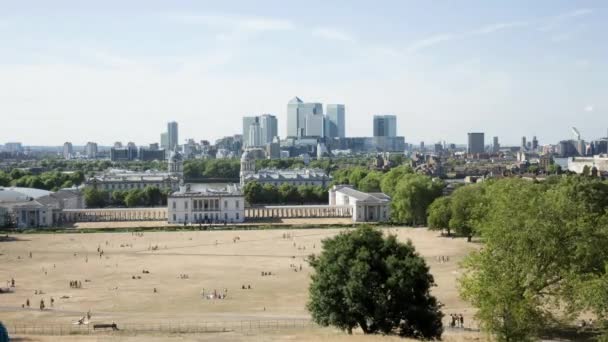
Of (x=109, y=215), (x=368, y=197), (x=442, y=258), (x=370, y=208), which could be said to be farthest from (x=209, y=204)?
(x=442, y=258)

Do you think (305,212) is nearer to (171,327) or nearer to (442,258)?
(442,258)

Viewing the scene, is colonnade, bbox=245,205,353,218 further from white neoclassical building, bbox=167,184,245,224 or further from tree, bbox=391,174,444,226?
tree, bbox=391,174,444,226

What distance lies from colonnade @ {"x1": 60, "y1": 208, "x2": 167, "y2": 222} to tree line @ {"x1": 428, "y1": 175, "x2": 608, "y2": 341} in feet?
250

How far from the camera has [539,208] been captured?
34.9m

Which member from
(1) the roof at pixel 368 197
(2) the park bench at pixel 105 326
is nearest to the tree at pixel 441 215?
(1) the roof at pixel 368 197

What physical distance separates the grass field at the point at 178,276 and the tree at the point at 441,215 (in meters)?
1.35

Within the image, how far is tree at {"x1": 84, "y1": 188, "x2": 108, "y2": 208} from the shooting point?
121912 mm

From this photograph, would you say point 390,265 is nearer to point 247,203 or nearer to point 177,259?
point 177,259

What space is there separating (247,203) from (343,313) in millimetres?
88719

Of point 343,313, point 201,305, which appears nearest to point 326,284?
point 343,313

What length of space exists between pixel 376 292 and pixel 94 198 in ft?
315

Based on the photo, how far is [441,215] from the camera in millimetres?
77125

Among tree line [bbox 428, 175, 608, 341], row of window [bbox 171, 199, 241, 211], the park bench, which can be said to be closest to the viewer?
tree line [bbox 428, 175, 608, 341]

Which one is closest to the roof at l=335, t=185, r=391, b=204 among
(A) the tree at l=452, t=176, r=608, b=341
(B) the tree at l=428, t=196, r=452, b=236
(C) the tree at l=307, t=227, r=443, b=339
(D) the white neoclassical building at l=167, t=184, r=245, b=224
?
(D) the white neoclassical building at l=167, t=184, r=245, b=224
